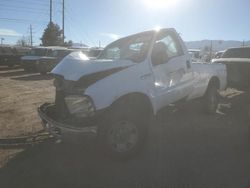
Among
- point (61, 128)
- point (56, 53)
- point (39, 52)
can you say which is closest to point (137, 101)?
point (61, 128)

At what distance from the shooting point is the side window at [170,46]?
6275 millimetres

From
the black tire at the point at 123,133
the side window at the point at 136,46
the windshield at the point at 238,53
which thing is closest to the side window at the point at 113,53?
the side window at the point at 136,46

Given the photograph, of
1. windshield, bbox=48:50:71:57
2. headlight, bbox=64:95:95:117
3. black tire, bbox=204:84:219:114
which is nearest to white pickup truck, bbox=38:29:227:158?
headlight, bbox=64:95:95:117

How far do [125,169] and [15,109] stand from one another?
546 cm

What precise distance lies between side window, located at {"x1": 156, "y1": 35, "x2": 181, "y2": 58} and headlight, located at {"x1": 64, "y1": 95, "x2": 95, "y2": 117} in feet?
7.11

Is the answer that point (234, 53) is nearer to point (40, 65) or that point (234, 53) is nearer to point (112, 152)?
point (112, 152)

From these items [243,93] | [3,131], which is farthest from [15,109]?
[243,93]

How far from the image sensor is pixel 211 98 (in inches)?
330

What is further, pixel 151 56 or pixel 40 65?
pixel 40 65

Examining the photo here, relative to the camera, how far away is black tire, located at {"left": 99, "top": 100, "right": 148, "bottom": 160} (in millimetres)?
4770

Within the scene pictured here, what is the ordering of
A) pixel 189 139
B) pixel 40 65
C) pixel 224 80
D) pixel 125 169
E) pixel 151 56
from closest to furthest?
pixel 125 169 < pixel 151 56 < pixel 189 139 < pixel 224 80 < pixel 40 65

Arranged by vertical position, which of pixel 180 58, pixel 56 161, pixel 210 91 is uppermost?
pixel 180 58

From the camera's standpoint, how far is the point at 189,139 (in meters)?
6.44

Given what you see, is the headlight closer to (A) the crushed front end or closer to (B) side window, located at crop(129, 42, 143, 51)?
(A) the crushed front end
